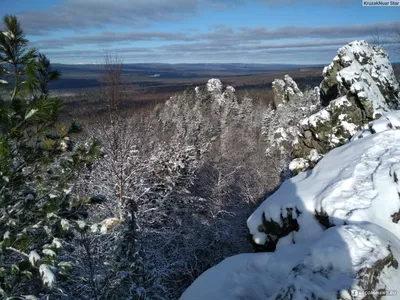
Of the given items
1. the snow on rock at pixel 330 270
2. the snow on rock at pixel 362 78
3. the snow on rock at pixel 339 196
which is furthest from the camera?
the snow on rock at pixel 362 78

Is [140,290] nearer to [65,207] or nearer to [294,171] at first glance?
[65,207]

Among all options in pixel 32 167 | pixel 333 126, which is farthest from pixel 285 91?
pixel 32 167

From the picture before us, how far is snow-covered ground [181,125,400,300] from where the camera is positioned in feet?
13.5

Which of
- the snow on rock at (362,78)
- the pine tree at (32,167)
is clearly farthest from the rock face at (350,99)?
the pine tree at (32,167)

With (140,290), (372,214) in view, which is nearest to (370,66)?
(372,214)

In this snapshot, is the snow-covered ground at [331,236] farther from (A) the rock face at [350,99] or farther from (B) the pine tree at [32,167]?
(B) the pine tree at [32,167]

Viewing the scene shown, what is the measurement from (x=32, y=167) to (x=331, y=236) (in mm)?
4471

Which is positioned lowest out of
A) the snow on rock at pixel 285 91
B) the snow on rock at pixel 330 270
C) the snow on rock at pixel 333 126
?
the snow on rock at pixel 330 270

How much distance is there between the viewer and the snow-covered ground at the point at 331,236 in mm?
4109

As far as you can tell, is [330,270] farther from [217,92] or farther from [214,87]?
[214,87]

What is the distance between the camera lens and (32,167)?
15.7 feet

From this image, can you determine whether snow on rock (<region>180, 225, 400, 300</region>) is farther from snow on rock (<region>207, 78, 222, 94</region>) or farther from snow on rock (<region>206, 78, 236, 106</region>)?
snow on rock (<region>207, 78, 222, 94</region>)

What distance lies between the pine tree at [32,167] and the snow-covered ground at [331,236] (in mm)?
2653

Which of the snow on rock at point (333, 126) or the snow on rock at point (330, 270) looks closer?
the snow on rock at point (330, 270)
